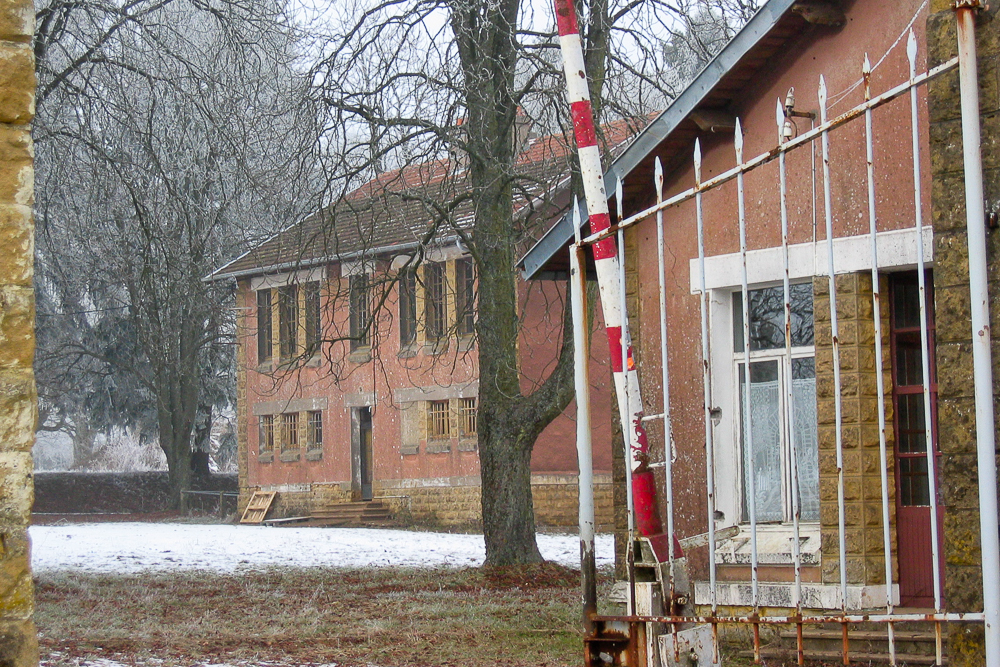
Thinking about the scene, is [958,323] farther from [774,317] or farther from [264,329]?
[264,329]

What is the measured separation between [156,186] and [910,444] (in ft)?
43.6

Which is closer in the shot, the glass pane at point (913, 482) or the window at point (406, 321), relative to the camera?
the glass pane at point (913, 482)

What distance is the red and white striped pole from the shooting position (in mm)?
5988

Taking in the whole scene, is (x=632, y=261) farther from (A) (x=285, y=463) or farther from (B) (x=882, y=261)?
(A) (x=285, y=463)

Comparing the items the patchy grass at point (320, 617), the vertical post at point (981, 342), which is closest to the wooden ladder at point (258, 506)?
the patchy grass at point (320, 617)

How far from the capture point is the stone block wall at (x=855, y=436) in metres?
9.12

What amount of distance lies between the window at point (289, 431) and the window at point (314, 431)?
26.4 inches

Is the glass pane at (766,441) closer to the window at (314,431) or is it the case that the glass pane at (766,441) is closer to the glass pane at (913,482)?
the glass pane at (913,482)

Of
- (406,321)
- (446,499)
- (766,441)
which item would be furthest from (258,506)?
(766,441)

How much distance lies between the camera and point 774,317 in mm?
10258

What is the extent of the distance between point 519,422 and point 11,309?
1200 cm

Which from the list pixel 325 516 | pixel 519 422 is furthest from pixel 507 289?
pixel 325 516

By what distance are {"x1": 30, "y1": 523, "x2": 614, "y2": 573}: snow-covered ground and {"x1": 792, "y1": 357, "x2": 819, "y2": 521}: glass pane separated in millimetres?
7860

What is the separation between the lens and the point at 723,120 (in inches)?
399
